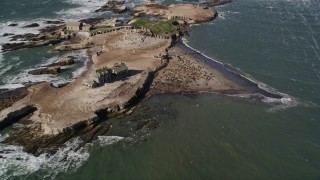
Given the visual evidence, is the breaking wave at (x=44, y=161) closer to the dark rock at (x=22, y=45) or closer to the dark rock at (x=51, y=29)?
the dark rock at (x=22, y=45)

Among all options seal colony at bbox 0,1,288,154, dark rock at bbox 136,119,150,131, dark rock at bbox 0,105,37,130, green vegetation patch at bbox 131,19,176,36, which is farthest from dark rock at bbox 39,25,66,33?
dark rock at bbox 136,119,150,131

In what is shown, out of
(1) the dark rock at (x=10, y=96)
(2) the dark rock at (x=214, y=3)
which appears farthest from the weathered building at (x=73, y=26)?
(2) the dark rock at (x=214, y=3)

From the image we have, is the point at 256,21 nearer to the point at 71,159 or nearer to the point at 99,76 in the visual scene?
the point at 99,76

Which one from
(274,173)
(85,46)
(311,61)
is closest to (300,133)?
(274,173)

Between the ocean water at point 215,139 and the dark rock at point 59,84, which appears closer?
the ocean water at point 215,139

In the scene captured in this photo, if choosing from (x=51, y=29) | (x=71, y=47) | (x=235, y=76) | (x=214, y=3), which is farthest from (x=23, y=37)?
(x=214, y=3)

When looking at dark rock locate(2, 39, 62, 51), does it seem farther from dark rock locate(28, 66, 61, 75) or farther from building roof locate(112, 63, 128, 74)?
building roof locate(112, 63, 128, 74)
